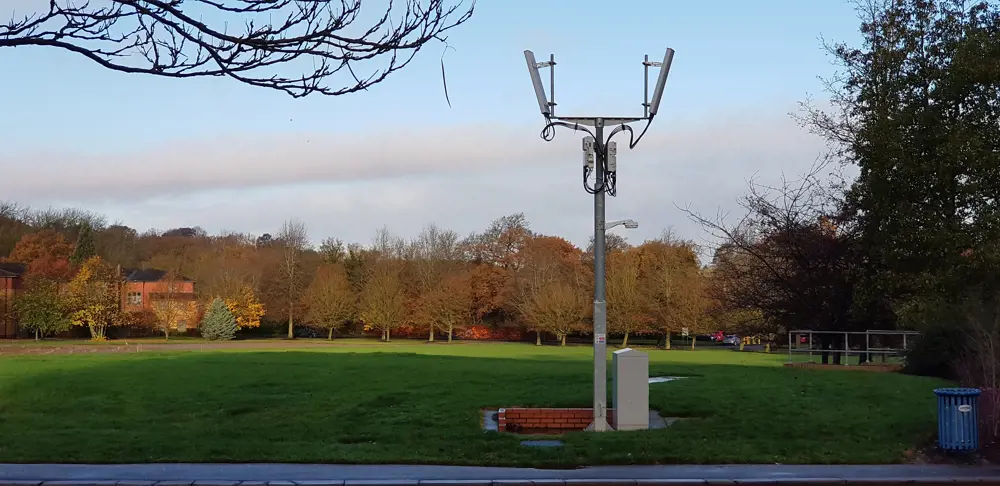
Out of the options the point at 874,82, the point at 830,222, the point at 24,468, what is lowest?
the point at 24,468

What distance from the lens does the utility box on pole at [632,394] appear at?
15125 millimetres

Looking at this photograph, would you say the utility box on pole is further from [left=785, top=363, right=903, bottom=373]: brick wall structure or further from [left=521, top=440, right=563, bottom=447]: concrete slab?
[left=785, top=363, right=903, bottom=373]: brick wall structure

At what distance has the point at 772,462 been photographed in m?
12.2

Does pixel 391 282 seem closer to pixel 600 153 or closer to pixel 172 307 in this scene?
pixel 172 307

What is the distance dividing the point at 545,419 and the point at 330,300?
7832 centimetres

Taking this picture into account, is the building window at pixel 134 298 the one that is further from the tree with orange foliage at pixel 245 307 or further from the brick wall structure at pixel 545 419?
the brick wall structure at pixel 545 419

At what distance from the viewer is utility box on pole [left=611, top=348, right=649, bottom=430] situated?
595 inches

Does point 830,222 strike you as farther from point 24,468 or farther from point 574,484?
point 24,468

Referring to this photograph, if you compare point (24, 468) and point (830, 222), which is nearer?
point (24, 468)

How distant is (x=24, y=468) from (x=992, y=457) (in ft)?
42.5

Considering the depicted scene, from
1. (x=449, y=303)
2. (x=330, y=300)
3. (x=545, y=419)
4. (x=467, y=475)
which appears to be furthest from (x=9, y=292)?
(x=467, y=475)

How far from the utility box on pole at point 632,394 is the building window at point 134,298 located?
85534 mm

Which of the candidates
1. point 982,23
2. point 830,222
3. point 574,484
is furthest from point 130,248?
point 574,484

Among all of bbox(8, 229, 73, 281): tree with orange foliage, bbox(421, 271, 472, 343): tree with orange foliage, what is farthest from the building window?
bbox(421, 271, 472, 343): tree with orange foliage
